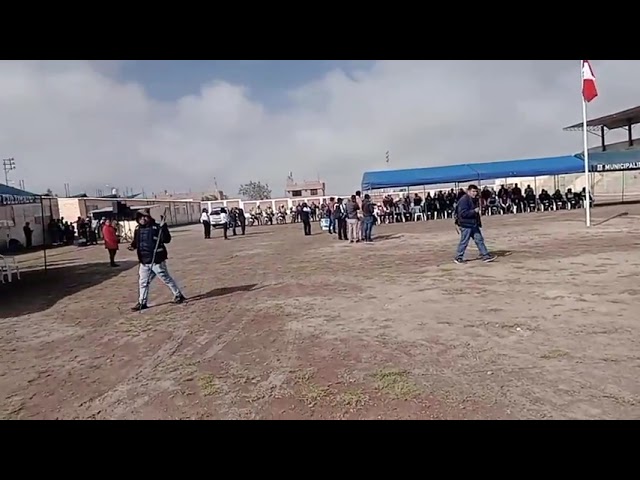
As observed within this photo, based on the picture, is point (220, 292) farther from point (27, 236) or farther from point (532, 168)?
point (532, 168)

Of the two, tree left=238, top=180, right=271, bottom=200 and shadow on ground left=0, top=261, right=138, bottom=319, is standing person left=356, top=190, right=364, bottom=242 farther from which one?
tree left=238, top=180, right=271, bottom=200

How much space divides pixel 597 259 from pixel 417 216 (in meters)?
19.8

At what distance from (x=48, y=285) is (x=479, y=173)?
2307 cm

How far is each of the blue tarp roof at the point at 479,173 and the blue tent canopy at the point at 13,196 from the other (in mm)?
17521

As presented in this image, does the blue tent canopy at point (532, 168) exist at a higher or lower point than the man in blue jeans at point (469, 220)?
higher

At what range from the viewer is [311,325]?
6.32 meters

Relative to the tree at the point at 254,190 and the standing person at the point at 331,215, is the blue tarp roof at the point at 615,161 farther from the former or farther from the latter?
the tree at the point at 254,190

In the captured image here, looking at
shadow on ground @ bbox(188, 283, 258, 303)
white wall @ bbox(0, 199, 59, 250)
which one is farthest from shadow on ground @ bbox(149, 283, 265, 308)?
white wall @ bbox(0, 199, 59, 250)

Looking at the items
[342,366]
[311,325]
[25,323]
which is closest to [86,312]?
[25,323]

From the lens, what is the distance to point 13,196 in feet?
44.5

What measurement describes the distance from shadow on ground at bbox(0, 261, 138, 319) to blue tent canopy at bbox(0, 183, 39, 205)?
2.11 m

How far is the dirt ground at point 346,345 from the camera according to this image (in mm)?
3836

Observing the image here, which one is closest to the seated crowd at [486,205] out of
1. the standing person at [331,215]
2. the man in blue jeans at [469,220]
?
the standing person at [331,215]
